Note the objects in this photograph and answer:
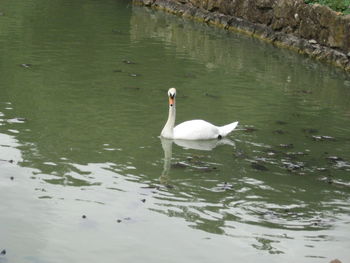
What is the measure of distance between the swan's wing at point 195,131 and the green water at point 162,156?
20 cm

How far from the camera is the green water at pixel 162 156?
8.54 metres

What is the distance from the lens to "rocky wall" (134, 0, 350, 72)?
1883 centimetres

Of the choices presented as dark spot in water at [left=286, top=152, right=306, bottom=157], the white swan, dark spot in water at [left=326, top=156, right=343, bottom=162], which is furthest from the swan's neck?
dark spot in water at [left=326, top=156, right=343, bottom=162]

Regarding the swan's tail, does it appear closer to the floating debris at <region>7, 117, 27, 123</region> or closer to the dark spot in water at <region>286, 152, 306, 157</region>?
the dark spot in water at <region>286, 152, 306, 157</region>

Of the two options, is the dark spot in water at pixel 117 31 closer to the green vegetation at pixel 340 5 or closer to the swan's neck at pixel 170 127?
the green vegetation at pixel 340 5

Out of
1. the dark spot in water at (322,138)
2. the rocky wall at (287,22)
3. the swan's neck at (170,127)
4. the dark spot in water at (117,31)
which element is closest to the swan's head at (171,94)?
the swan's neck at (170,127)

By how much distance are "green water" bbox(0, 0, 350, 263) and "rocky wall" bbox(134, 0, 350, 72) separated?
58 centimetres

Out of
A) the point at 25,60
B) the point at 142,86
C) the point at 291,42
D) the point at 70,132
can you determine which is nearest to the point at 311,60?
the point at 291,42

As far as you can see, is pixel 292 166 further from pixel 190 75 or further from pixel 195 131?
pixel 190 75

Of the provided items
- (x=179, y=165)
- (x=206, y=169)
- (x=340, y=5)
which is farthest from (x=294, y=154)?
(x=340, y=5)

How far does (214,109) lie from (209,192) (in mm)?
4372

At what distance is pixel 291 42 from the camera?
20.5 metres

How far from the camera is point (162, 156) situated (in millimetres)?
11461

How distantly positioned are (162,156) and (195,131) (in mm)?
883
